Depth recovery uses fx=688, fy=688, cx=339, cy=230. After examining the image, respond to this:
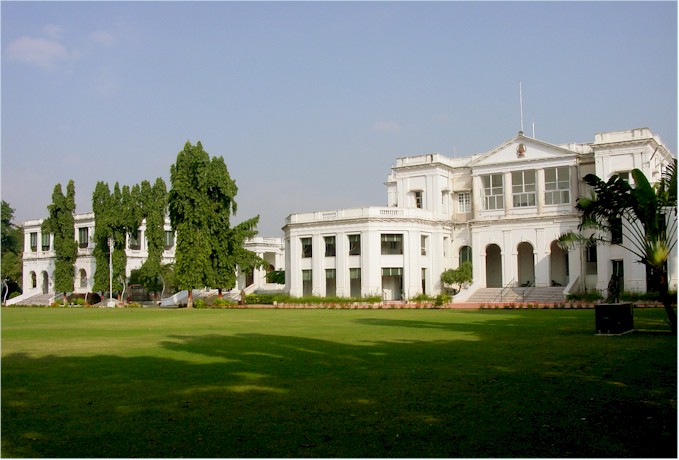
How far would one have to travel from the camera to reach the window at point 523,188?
53.5 metres

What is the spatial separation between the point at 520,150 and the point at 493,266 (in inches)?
394

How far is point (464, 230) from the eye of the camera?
56938mm

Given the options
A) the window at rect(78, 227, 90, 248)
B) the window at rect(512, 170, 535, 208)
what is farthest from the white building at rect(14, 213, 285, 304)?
the window at rect(512, 170, 535, 208)

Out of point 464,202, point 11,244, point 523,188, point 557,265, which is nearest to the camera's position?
point 557,265

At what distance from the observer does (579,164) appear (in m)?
51.0

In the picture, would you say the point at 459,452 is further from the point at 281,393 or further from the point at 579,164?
the point at 579,164

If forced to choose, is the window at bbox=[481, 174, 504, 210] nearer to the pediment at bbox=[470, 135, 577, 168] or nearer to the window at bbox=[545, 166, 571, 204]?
the pediment at bbox=[470, 135, 577, 168]

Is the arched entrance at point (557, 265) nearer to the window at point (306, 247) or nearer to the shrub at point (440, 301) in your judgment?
the shrub at point (440, 301)

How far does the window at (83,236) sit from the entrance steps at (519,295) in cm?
4639

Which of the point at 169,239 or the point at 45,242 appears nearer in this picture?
the point at 169,239

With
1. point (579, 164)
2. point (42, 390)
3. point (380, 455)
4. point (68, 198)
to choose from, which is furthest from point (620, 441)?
point (68, 198)

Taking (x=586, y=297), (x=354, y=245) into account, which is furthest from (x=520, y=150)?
(x=354, y=245)

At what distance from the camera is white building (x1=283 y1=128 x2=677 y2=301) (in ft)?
168

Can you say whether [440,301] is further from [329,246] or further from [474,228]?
[329,246]
